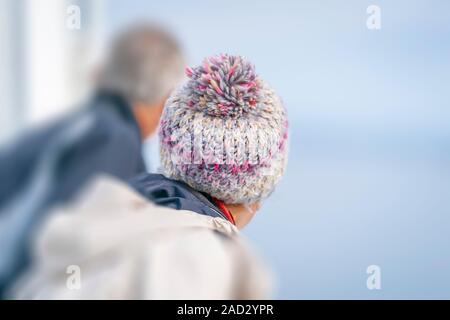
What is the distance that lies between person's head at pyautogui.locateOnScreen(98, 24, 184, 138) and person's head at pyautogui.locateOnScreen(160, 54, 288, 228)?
62cm

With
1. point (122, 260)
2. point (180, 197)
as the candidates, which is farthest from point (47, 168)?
point (180, 197)

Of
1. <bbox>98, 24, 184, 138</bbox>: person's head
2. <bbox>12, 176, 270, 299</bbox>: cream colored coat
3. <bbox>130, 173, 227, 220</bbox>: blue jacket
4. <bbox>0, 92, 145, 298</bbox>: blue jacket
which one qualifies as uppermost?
<bbox>98, 24, 184, 138</bbox>: person's head

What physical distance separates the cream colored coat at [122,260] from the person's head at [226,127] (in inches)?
27.1

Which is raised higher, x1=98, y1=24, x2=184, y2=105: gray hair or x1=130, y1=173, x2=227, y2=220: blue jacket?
x1=98, y1=24, x2=184, y2=105: gray hair

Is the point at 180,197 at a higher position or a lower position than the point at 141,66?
lower

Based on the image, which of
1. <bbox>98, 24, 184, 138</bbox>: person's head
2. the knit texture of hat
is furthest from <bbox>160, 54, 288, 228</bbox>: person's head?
<bbox>98, 24, 184, 138</bbox>: person's head

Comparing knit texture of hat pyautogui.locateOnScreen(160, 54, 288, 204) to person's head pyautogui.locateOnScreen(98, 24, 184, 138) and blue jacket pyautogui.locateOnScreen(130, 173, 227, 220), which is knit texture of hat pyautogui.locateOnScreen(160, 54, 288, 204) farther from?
person's head pyautogui.locateOnScreen(98, 24, 184, 138)

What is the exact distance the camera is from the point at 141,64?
0.78 meters

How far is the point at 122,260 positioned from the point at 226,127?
76 cm

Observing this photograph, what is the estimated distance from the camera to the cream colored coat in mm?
737

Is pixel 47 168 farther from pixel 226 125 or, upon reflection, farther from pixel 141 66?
pixel 226 125

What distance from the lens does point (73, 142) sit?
0.74 meters
